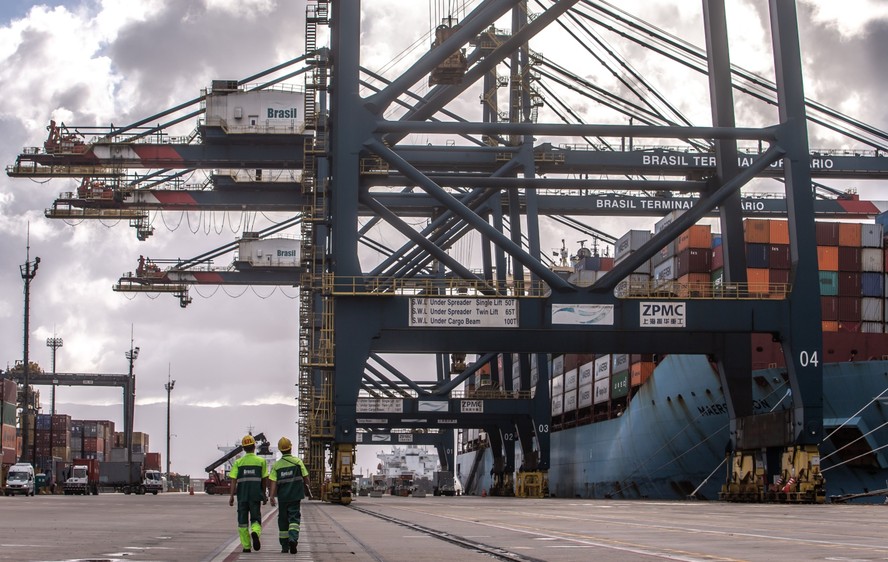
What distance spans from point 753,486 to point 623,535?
2315cm

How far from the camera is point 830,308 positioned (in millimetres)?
45719

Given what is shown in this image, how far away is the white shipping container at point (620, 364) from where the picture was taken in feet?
185

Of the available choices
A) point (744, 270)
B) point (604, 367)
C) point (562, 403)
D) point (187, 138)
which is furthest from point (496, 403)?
point (744, 270)

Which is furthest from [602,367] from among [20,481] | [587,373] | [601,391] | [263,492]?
[263,492]

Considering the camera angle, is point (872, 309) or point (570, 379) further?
point (570, 379)

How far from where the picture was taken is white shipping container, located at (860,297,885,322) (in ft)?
150

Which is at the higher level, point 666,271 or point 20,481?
point 666,271

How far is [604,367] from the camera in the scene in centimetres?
6034

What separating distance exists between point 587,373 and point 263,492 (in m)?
51.3

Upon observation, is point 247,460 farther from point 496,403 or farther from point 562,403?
point 562,403

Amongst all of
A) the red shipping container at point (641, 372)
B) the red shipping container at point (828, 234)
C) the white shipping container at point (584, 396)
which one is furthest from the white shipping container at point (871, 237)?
the white shipping container at point (584, 396)

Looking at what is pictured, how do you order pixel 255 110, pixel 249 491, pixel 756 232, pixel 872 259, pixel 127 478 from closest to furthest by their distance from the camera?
pixel 249 491, pixel 872 259, pixel 756 232, pixel 255 110, pixel 127 478

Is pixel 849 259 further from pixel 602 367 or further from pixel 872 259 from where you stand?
pixel 602 367

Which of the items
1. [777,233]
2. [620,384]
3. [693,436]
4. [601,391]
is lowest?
[693,436]
